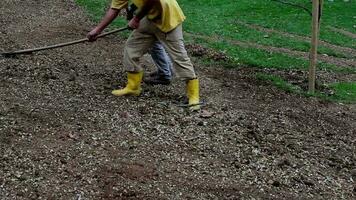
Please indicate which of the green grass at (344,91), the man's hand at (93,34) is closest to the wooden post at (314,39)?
the green grass at (344,91)

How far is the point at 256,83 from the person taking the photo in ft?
26.5

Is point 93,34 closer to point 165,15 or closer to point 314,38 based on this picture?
point 165,15

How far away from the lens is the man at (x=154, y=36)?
622 cm

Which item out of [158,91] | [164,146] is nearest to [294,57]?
[158,91]

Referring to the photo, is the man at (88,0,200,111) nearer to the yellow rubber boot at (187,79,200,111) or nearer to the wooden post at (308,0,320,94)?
Result: the yellow rubber boot at (187,79,200,111)

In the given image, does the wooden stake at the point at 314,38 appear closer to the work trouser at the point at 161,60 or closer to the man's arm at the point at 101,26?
the work trouser at the point at 161,60

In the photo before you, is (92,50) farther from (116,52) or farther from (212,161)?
(212,161)

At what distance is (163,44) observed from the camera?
21.2 ft

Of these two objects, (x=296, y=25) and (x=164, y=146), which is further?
(x=296, y=25)

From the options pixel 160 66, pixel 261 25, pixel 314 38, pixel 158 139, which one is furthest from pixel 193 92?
pixel 261 25

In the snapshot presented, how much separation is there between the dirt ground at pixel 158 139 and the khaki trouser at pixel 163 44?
0.40 metres

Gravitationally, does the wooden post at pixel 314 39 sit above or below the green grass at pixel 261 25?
above

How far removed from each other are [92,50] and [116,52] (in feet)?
1.15

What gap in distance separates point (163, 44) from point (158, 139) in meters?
1.31
